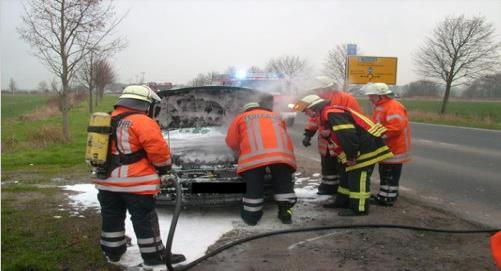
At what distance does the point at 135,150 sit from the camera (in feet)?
13.5

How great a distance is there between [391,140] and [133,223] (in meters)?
3.80

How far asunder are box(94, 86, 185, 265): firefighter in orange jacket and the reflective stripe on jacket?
7.82 ft

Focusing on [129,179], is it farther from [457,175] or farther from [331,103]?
[457,175]

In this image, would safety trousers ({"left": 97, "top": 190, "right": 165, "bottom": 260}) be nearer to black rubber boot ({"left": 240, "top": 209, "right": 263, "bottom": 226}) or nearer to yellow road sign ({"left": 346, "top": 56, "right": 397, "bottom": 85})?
black rubber boot ({"left": 240, "top": 209, "right": 263, "bottom": 226})

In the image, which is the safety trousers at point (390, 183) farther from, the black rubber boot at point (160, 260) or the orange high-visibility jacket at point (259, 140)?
the black rubber boot at point (160, 260)

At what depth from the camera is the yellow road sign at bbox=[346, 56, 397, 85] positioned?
18.9m

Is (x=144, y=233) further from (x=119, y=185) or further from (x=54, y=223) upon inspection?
(x=54, y=223)

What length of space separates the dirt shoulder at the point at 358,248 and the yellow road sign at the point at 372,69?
13.7 m

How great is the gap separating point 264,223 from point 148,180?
1.89m

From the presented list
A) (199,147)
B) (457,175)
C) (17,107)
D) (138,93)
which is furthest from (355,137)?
(17,107)

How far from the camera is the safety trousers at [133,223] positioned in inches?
162

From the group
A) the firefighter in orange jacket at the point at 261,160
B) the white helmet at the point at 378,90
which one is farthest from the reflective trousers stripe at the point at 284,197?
the white helmet at the point at 378,90

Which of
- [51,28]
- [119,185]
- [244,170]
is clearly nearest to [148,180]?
[119,185]

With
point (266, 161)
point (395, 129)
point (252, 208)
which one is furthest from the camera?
point (395, 129)
